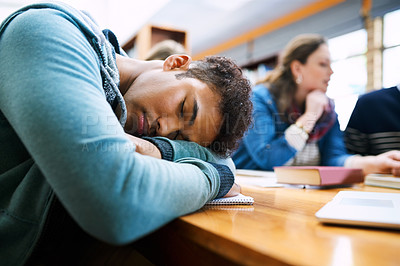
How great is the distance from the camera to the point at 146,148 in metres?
0.58

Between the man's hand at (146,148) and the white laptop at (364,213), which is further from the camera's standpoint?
the man's hand at (146,148)

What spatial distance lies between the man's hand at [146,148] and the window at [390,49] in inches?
142

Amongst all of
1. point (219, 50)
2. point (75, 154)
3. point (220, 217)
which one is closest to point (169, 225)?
point (220, 217)

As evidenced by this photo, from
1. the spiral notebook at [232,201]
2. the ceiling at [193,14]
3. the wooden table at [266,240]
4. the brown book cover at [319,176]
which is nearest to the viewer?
the wooden table at [266,240]

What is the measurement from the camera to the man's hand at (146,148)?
566 mm

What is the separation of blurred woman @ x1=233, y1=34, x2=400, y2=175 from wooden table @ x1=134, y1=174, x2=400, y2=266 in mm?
873

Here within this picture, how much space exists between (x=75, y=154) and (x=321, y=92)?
163cm

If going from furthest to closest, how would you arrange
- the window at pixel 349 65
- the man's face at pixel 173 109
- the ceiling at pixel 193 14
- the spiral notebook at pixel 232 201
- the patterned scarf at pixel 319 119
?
the window at pixel 349 65 → the ceiling at pixel 193 14 → the patterned scarf at pixel 319 119 → the man's face at pixel 173 109 → the spiral notebook at pixel 232 201

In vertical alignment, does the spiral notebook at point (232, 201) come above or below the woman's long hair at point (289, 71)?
below

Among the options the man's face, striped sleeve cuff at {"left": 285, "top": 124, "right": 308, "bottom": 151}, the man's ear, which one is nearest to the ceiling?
striped sleeve cuff at {"left": 285, "top": 124, "right": 308, "bottom": 151}

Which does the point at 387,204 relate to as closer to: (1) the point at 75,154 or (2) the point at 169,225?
(2) the point at 169,225

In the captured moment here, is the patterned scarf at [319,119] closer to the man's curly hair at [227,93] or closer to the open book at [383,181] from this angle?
the open book at [383,181]

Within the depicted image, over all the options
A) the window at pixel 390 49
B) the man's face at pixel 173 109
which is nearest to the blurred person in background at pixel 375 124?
the man's face at pixel 173 109

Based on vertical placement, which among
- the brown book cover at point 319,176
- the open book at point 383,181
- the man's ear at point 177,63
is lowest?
Result: the open book at point 383,181
